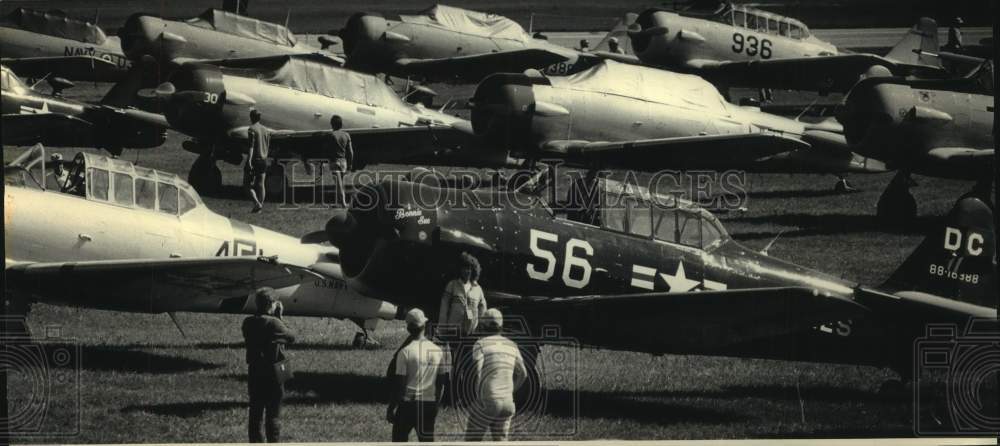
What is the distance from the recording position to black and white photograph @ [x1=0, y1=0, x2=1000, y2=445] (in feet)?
26.8

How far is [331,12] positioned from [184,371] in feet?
20.0

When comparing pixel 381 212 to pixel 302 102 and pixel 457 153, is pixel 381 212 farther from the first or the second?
pixel 302 102

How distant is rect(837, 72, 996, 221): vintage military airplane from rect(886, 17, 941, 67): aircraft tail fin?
21 centimetres

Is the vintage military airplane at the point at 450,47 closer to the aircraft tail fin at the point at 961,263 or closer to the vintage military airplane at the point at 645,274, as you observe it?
the vintage military airplane at the point at 645,274

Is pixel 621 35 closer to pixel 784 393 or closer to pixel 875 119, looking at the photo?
pixel 875 119

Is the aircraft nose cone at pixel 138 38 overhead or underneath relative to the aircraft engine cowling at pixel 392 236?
overhead

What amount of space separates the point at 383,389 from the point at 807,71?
5308 mm

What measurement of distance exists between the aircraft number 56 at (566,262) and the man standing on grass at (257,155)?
3.27 m

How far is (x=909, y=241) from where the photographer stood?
9391 millimetres

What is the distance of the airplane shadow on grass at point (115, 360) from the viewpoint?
→ 8.66 metres

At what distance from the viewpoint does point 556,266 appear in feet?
27.6

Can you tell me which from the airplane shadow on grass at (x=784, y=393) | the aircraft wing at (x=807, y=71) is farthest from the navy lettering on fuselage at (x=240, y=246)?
the aircraft wing at (x=807, y=71)

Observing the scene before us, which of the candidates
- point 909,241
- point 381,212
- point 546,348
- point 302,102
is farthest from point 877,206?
point 302,102

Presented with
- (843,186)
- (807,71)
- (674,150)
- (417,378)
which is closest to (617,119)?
(674,150)
